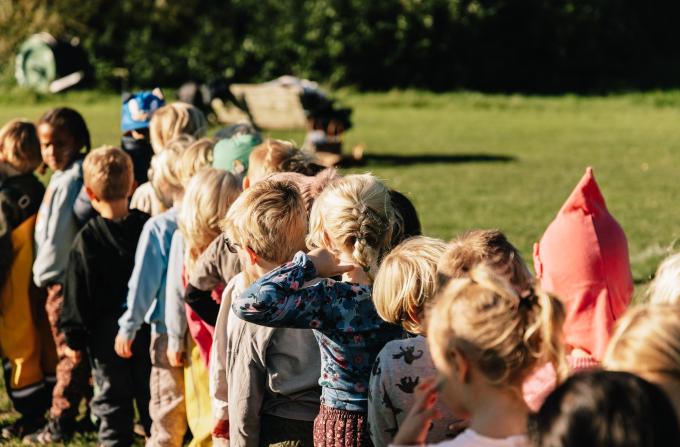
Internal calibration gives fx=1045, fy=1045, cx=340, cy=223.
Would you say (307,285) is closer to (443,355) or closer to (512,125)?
(443,355)

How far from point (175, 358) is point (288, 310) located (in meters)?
1.70

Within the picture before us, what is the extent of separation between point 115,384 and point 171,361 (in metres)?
0.62

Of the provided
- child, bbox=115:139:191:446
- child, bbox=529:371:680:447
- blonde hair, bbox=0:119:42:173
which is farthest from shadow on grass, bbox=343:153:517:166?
child, bbox=529:371:680:447

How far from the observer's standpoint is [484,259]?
3.42 metres

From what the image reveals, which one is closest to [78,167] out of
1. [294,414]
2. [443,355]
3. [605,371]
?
[294,414]

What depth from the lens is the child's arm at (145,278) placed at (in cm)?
518

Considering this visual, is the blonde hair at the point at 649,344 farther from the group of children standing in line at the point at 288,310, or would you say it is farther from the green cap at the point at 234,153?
the green cap at the point at 234,153

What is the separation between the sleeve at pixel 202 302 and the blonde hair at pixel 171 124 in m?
1.71

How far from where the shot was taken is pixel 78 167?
602 cm

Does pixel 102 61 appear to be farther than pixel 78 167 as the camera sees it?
Yes

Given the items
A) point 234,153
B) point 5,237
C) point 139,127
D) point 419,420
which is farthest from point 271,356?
point 139,127

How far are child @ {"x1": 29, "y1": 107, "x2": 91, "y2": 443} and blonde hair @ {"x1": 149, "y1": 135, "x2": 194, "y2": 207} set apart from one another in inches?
23.5

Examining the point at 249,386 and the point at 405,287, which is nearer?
the point at 405,287

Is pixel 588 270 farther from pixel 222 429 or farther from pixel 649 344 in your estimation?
pixel 222 429
